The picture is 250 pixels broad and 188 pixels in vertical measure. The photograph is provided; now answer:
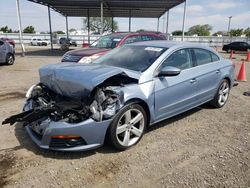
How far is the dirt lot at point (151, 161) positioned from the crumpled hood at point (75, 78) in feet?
3.01

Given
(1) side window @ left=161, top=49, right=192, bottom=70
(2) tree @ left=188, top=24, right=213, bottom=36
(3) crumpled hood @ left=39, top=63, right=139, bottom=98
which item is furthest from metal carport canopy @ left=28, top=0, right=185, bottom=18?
(2) tree @ left=188, top=24, right=213, bottom=36

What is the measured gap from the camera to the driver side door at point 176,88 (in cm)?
386

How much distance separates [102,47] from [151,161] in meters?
6.62

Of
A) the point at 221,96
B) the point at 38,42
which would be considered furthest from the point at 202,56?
the point at 38,42

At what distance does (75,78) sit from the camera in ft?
10.8

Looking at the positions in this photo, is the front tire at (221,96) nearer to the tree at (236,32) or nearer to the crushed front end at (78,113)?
the crushed front end at (78,113)

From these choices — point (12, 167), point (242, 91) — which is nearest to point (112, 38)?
point (242, 91)

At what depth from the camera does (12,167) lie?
10.1 feet

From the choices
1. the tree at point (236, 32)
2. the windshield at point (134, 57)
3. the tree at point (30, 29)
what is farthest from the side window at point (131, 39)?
the tree at point (236, 32)

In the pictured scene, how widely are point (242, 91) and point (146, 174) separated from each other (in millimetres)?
5530

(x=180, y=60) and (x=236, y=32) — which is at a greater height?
(x=236, y=32)

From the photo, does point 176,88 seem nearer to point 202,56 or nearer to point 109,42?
point 202,56

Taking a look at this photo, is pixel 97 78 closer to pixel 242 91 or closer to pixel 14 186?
pixel 14 186

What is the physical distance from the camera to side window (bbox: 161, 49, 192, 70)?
411cm
